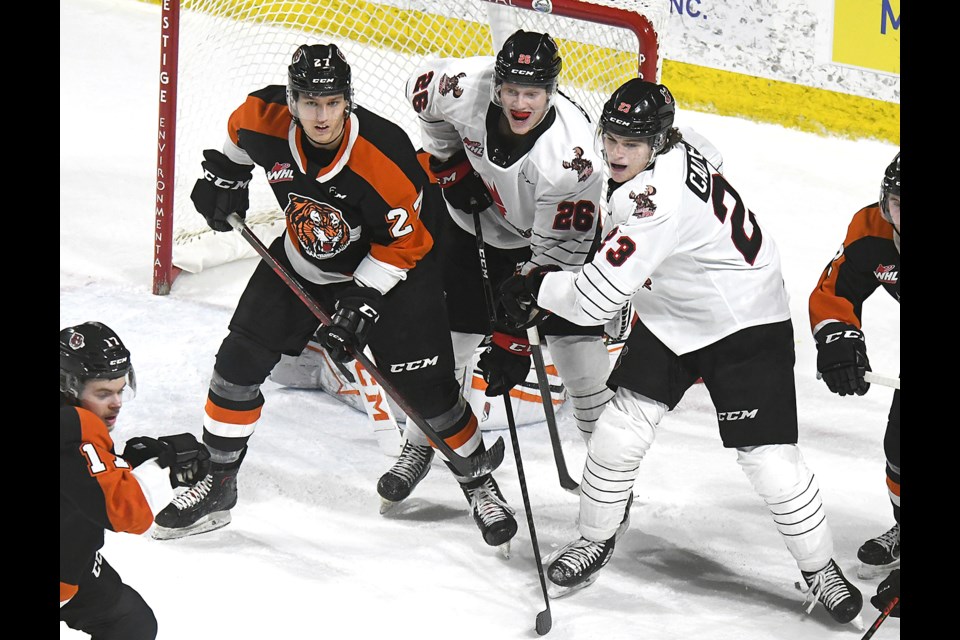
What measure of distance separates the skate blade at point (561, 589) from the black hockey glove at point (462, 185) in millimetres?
915

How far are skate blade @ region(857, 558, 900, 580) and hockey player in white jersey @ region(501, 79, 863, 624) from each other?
0.93 ft

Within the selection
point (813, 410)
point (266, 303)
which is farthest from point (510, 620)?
point (813, 410)

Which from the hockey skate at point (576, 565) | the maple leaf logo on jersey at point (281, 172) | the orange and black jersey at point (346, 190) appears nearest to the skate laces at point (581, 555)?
the hockey skate at point (576, 565)

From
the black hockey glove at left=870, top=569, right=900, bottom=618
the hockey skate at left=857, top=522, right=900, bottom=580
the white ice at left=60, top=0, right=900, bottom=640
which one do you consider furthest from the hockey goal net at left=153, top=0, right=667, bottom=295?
the black hockey glove at left=870, top=569, right=900, bottom=618

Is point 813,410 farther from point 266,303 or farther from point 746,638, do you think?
point 266,303

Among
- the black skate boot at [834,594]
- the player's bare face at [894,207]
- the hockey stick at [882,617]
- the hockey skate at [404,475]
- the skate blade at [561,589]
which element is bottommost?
the hockey skate at [404,475]

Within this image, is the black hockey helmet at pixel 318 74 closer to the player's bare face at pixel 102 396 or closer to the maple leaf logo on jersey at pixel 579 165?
the maple leaf logo on jersey at pixel 579 165

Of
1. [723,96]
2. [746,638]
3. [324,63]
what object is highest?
[324,63]

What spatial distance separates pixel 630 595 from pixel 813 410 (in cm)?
137

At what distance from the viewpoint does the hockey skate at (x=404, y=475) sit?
3111 mm

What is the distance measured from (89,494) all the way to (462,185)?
1.39 meters

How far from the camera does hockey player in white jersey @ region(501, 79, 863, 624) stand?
239 cm

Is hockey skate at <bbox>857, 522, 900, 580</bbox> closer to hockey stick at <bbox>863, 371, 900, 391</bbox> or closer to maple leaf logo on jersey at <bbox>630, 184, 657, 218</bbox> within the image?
hockey stick at <bbox>863, 371, 900, 391</bbox>

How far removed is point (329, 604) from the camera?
2.61m
